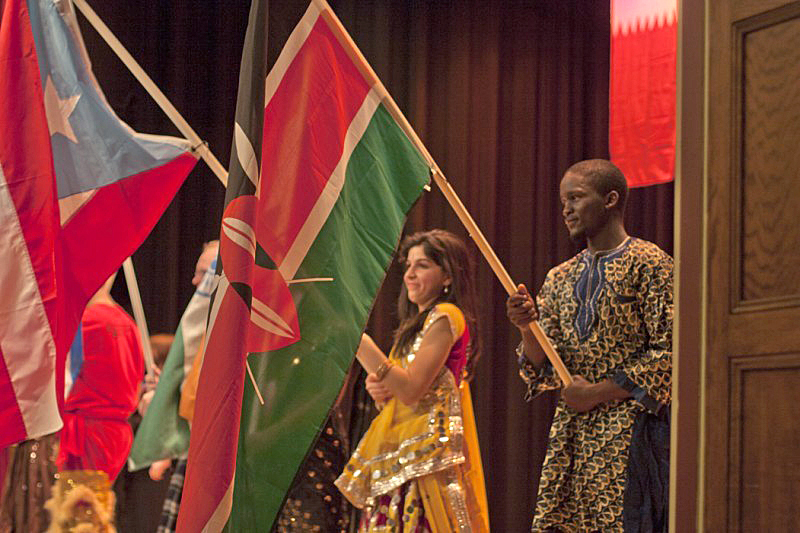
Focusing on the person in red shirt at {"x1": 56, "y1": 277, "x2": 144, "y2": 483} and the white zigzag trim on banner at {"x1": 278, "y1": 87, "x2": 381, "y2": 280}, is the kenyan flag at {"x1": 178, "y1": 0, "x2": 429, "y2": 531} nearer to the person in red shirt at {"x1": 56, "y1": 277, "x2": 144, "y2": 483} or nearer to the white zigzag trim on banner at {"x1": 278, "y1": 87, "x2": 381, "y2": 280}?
the white zigzag trim on banner at {"x1": 278, "y1": 87, "x2": 381, "y2": 280}

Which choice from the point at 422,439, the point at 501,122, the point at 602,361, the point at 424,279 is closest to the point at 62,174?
the point at 424,279

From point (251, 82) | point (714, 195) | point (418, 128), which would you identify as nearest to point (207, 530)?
point (251, 82)

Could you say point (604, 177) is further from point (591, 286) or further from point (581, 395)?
point (581, 395)

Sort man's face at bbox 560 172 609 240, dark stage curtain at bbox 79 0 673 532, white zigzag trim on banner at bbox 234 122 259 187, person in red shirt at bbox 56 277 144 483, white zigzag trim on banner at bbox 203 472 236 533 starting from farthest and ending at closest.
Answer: dark stage curtain at bbox 79 0 673 532 < person in red shirt at bbox 56 277 144 483 < man's face at bbox 560 172 609 240 < white zigzag trim on banner at bbox 234 122 259 187 < white zigzag trim on banner at bbox 203 472 236 533

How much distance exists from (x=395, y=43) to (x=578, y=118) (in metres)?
1.10

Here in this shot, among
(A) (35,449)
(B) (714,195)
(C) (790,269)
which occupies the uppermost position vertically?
(B) (714,195)

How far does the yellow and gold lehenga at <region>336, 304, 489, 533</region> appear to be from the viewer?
373 cm

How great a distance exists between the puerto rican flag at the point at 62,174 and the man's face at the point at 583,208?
1174 millimetres

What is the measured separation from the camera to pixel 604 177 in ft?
12.3

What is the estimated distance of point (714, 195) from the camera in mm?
2117

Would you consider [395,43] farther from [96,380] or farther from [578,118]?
[96,380]

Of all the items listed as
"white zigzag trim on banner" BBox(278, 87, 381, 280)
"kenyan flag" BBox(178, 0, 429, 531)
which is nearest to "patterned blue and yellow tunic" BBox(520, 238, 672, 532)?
"kenyan flag" BBox(178, 0, 429, 531)

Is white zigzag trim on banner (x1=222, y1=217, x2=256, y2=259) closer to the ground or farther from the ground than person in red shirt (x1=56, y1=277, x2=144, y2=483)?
farther from the ground

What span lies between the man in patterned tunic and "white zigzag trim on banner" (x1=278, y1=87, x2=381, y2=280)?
2.33ft
